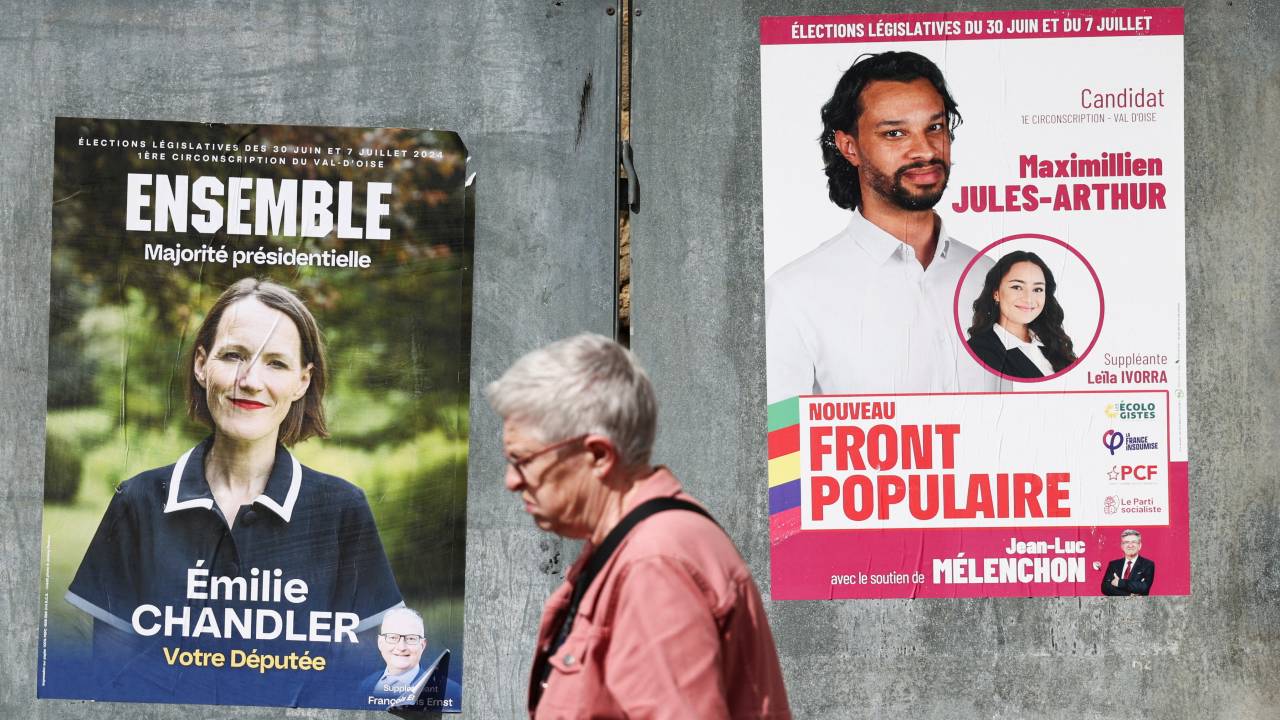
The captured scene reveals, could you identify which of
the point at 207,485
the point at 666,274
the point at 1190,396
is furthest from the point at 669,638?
the point at 1190,396

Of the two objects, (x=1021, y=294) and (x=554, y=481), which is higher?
(x=1021, y=294)

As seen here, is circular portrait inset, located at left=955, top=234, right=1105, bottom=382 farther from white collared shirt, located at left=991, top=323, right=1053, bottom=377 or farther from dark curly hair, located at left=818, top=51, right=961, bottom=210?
dark curly hair, located at left=818, top=51, right=961, bottom=210

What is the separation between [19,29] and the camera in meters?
4.80

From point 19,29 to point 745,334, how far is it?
9.74ft

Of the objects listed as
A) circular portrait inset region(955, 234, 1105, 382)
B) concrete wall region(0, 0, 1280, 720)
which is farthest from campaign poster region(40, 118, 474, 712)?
circular portrait inset region(955, 234, 1105, 382)

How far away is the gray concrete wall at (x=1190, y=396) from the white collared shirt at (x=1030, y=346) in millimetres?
Result: 538

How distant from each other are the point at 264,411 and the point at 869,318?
2.28 meters

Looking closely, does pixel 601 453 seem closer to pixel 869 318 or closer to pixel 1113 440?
pixel 869 318

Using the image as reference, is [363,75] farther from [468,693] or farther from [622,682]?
[622,682]

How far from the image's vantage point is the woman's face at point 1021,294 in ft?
15.4

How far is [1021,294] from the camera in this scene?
15.4ft

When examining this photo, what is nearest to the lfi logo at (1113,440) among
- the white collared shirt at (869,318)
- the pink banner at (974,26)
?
the white collared shirt at (869,318)

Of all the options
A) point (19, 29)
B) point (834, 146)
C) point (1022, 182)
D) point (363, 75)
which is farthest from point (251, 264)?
point (1022, 182)

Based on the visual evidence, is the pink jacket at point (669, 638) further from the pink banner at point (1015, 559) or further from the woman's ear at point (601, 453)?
the pink banner at point (1015, 559)
